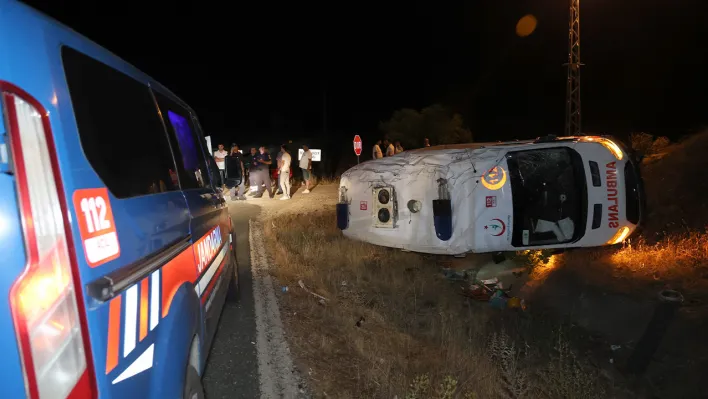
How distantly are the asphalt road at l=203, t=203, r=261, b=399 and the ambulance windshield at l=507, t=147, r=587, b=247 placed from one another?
4065 millimetres

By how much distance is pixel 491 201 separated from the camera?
657cm

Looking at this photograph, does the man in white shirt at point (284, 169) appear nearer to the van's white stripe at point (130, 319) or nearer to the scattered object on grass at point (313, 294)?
the scattered object on grass at point (313, 294)

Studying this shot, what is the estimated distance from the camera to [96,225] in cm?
164

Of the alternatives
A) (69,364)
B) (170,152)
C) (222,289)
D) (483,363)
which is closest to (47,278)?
(69,364)

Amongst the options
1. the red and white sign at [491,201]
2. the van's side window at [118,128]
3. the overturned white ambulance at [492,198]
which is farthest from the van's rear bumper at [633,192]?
the van's side window at [118,128]

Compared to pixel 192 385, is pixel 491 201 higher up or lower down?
higher up

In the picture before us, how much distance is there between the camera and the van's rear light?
1310 millimetres

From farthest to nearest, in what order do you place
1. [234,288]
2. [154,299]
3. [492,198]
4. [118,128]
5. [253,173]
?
[253,173], [492,198], [234,288], [118,128], [154,299]

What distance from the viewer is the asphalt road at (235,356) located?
3.63 metres

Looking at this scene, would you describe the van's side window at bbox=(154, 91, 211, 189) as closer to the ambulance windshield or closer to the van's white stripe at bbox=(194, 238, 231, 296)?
the van's white stripe at bbox=(194, 238, 231, 296)

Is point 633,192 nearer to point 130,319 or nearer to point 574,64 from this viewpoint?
point 130,319

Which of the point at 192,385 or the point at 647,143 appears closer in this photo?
the point at 192,385

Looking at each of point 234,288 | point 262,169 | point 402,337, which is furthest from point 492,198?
point 262,169

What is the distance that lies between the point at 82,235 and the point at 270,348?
3.06 metres
